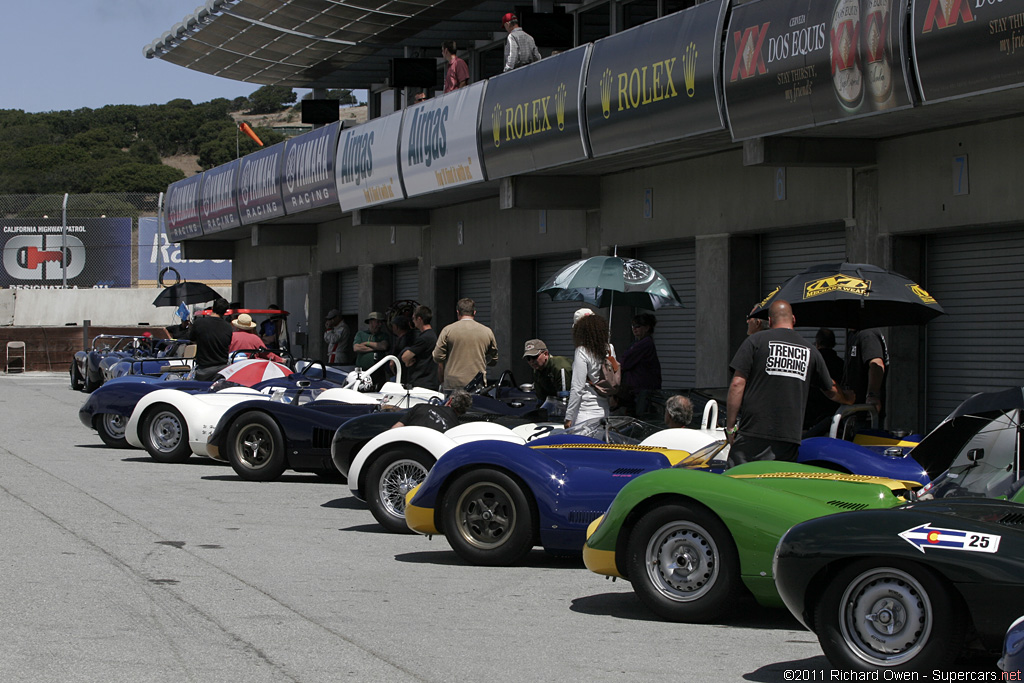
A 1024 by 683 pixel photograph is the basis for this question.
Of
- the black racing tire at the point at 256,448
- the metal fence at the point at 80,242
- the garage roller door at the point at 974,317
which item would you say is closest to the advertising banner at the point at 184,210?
the metal fence at the point at 80,242

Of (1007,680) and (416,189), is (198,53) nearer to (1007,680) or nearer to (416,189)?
(416,189)

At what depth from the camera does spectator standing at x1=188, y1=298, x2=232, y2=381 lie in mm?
→ 16156

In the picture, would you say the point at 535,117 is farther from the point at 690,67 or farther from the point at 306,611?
the point at 306,611

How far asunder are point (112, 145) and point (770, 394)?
109395 mm

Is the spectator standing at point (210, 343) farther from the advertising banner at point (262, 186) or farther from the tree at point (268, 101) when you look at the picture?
the tree at point (268, 101)

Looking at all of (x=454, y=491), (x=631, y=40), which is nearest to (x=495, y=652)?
(x=454, y=491)

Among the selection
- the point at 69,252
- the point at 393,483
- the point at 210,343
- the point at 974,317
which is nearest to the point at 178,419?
the point at 210,343

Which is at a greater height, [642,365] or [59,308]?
[59,308]

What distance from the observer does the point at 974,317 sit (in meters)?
12.7

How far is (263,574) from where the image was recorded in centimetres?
714

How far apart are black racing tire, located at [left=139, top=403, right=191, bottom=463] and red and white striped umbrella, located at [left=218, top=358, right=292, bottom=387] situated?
1359mm

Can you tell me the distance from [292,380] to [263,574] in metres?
7.08

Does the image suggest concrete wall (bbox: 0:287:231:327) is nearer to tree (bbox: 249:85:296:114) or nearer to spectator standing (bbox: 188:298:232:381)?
spectator standing (bbox: 188:298:232:381)

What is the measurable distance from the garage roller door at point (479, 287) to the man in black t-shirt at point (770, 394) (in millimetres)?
14785
